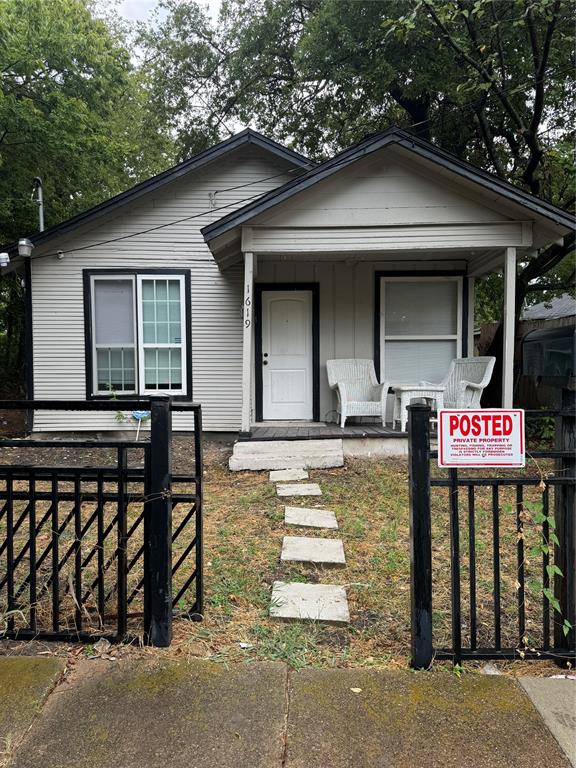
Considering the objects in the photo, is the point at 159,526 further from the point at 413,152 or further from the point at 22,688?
the point at 413,152

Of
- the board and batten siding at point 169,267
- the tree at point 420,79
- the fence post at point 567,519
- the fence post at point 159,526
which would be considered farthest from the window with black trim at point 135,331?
the fence post at point 567,519

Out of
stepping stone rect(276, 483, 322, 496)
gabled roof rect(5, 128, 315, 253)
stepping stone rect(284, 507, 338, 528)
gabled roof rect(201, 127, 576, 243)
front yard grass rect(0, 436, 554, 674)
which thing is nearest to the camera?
front yard grass rect(0, 436, 554, 674)

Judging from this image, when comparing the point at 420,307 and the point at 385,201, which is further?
the point at 420,307

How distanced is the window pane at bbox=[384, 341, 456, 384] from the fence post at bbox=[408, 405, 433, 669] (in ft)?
19.4

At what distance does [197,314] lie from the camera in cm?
791

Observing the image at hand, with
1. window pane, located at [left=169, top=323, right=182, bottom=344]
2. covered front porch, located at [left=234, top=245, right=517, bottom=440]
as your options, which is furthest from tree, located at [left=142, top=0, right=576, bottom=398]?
window pane, located at [left=169, top=323, right=182, bottom=344]

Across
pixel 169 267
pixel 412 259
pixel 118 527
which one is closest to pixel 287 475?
pixel 118 527

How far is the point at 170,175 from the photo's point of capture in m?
7.57

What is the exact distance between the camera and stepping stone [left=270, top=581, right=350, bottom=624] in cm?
256

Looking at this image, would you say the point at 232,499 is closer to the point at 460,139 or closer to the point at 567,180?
the point at 567,180

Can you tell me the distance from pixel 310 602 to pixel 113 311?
6377 millimetres

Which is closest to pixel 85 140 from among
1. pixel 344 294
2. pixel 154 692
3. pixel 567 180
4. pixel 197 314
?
pixel 197 314

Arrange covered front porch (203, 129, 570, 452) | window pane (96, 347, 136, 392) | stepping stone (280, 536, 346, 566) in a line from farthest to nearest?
window pane (96, 347, 136, 392), covered front porch (203, 129, 570, 452), stepping stone (280, 536, 346, 566)

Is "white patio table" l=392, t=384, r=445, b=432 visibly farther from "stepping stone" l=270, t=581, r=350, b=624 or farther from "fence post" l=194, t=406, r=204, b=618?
"fence post" l=194, t=406, r=204, b=618
